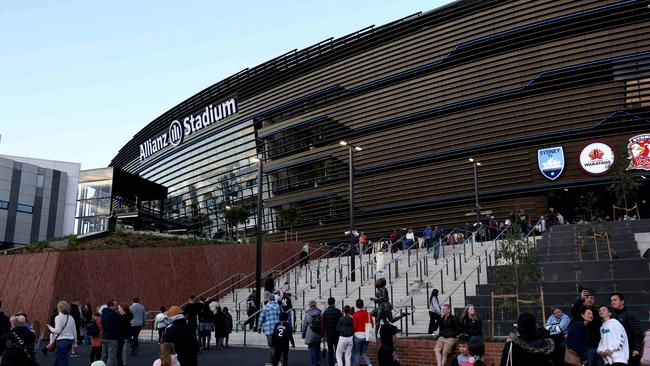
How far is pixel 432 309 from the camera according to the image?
557 inches

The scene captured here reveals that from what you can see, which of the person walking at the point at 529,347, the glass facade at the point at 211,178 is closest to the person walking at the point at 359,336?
the person walking at the point at 529,347

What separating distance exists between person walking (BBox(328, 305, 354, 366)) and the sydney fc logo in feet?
85.5

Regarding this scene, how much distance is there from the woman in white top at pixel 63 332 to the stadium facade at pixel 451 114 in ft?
86.6

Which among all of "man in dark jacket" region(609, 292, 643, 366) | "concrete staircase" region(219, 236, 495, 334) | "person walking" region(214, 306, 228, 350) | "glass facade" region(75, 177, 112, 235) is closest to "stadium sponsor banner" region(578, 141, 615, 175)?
"concrete staircase" region(219, 236, 495, 334)

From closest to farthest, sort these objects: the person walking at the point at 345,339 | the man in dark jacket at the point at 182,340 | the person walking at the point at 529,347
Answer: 1. the person walking at the point at 529,347
2. the man in dark jacket at the point at 182,340
3. the person walking at the point at 345,339

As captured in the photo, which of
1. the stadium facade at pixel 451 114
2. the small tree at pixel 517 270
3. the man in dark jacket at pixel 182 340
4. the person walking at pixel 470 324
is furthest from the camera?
the stadium facade at pixel 451 114

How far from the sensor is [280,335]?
11.3 metres

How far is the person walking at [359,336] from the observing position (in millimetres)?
11281

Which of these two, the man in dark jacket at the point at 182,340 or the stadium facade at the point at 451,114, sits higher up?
the stadium facade at the point at 451,114

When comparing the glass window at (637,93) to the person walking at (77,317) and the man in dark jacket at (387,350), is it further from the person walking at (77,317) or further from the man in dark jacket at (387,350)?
the person walking at (77,317)

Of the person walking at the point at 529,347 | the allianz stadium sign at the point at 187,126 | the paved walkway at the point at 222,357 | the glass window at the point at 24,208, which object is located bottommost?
the paved walkway at the point at 222,357

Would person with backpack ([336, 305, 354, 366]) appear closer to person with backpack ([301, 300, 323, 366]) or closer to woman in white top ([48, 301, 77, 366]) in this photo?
person with backpack ([301, 300, 323, 366])

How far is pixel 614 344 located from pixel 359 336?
205 inches

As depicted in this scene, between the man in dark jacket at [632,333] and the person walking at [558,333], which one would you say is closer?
the man in dark jacket at [632,333]
